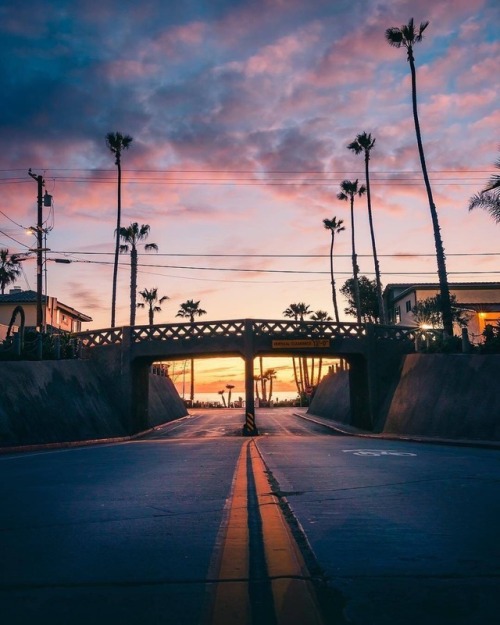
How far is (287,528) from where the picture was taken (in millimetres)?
4895

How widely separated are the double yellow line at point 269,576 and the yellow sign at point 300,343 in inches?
1153

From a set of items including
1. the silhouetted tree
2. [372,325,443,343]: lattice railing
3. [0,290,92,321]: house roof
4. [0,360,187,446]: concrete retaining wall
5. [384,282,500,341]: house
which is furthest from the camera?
the silhouetted tree

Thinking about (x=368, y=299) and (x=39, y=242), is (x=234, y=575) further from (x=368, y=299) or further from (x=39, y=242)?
(x=368, y=299)

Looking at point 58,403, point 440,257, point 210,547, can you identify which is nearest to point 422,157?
point 440,257

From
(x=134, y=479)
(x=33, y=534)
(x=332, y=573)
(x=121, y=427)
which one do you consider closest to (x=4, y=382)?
(x=121, y=427)

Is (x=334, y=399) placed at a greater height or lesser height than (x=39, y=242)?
lesser

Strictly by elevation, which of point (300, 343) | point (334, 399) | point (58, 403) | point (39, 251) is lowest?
point (58, 403)

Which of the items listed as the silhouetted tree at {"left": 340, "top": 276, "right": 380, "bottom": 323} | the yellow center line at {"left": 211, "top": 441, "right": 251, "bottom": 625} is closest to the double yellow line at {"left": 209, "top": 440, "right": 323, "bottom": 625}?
the yellow center line at {"left": 211, "top": 441, "right": 251, "bottom": 625}

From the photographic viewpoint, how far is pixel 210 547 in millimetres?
4254

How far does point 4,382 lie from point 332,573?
2066 cm

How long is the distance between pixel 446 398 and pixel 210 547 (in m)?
22.9

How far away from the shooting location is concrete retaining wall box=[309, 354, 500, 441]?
73.7 feet

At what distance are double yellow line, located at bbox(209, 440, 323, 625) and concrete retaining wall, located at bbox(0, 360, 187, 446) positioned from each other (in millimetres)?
16671

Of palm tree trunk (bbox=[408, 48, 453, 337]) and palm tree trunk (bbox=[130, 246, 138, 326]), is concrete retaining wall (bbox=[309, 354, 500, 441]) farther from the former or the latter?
palm tree trunk (bbox=[130, 246, 138, 326])
